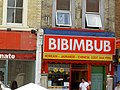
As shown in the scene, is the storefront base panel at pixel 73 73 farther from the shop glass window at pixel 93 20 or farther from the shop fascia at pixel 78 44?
the shop glass window at pixel 93 20

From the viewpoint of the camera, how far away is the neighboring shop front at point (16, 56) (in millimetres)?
17156

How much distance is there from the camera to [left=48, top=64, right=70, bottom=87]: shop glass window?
58.3 ft

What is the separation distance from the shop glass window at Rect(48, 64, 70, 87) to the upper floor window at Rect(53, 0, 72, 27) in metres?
2.31

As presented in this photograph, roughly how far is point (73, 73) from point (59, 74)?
852 mm

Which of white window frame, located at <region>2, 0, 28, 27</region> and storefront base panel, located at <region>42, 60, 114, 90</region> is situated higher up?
white window frame, located at <region>2, 0, 28, 27</region>

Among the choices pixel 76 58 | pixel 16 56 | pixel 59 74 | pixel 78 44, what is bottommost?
pixel 59 74

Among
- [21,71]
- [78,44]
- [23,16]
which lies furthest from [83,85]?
[23,16]

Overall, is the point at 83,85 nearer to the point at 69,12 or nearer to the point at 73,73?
the point at 73,73

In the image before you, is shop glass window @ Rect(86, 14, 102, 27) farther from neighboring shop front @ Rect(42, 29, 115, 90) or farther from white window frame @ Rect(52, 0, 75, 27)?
white window frame @ Rect(52, 0, 75, 27)

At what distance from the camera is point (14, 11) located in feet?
58.1

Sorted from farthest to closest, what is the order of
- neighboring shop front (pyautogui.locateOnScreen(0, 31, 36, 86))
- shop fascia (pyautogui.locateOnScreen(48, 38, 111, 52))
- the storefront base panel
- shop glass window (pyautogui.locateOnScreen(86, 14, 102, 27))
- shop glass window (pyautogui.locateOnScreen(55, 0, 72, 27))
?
shop glass window (pyautogui.locateOnScreen(86, 14, 102, 27))
shop glass window (pyautogui.locateOnScreen(55, 0, 72, 27))
the storefront base panel
shop fascia (pyautogui.locateOnScreen(48, 38, 111, 52))
neighboring shop front (pyautogui.locateOnScreen(0, 31, 36, 86))

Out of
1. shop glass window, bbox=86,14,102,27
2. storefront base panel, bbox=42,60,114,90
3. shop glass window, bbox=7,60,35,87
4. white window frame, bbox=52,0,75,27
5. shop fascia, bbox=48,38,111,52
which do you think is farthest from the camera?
shop glass window, bbox=86,14,102,27

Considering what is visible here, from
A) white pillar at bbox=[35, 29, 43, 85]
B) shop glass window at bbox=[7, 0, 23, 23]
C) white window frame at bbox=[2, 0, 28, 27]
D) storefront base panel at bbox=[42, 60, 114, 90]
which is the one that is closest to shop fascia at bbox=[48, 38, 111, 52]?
white pillar at bbox=[35, 29, 43, 85]

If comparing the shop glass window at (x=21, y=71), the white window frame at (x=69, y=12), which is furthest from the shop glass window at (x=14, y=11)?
the shop glass window at (x=21, y=71)
